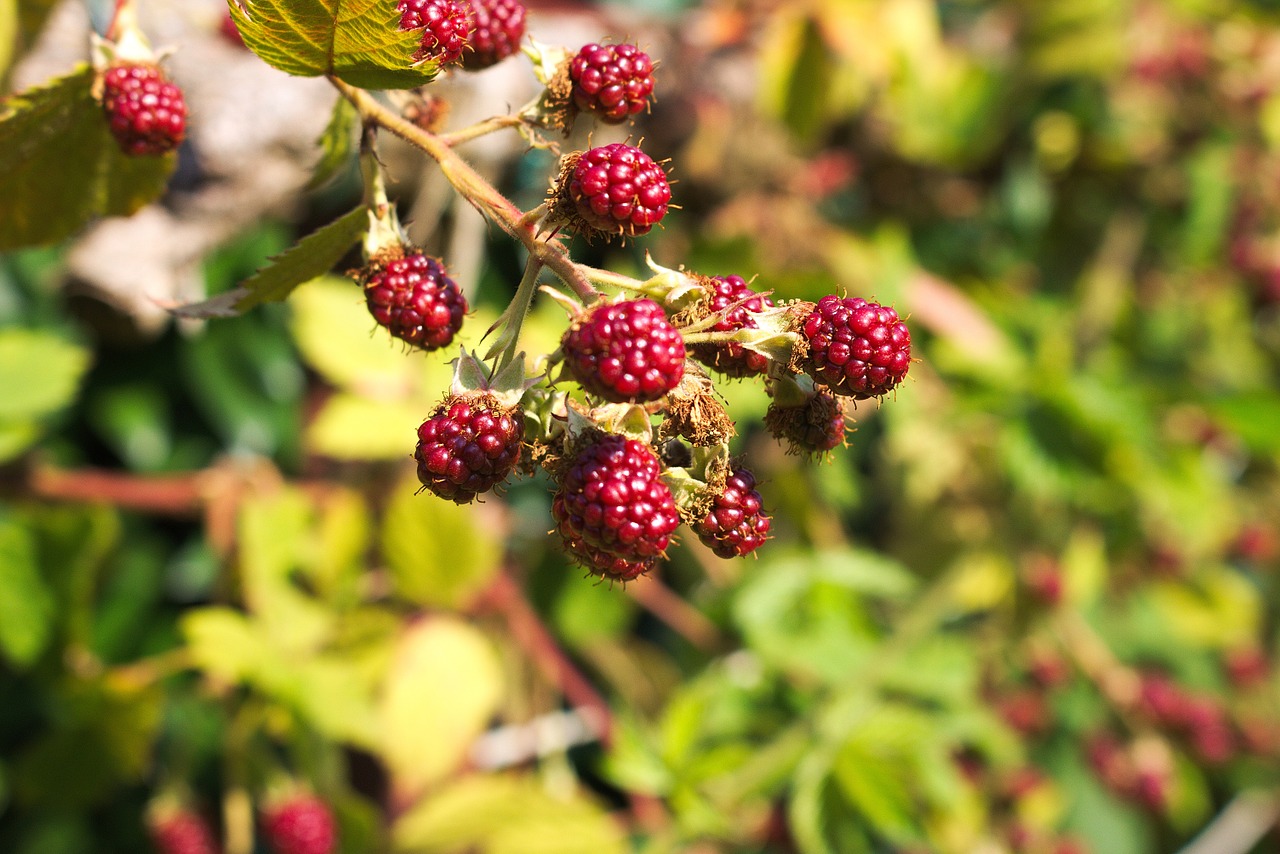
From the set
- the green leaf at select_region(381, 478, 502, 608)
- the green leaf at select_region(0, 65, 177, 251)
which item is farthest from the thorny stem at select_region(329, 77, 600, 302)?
the green leaf at select_region(381, 478, 502, 608)

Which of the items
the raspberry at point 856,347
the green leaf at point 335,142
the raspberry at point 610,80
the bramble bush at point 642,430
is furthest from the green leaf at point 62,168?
the raspberry at point 856,347

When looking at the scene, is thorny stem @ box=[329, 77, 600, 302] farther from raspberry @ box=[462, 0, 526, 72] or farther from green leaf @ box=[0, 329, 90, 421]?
green leaf @ box=[0, 329, 90, 421]

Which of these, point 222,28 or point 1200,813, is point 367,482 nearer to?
point 222,28

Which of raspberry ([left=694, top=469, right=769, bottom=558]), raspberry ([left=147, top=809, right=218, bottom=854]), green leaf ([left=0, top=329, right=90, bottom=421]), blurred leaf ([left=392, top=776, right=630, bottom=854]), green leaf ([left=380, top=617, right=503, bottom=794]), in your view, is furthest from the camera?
green leaf ([left=380, top=617, right=503, bottom=794])

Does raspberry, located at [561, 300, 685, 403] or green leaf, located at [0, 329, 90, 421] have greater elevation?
raspberry, located at [561, 300, 685, 403]

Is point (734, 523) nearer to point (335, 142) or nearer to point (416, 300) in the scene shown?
point (416, 300)

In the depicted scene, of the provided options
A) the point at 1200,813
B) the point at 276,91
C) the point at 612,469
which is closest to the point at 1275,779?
the point at 1200,813

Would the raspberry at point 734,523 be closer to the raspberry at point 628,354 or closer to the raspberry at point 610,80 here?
the raspberry at point 628,354
